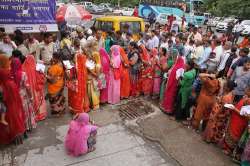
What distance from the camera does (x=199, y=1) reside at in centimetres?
2962

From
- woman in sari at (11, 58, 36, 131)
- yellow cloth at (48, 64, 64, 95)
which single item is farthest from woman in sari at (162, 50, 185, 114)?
woman in sari at (11, 58, 36, 131)

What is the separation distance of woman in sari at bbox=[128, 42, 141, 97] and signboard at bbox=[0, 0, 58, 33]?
A: 3.73 metres

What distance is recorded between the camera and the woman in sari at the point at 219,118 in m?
4.96

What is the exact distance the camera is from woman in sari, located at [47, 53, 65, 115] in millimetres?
5652

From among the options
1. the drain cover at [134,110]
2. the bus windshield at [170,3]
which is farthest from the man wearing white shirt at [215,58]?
the bus windshield at [170,3]

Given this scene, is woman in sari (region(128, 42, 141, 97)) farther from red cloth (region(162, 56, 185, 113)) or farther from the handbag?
red cloth (region(162, 56, 185, 113))

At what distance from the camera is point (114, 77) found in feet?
22.0

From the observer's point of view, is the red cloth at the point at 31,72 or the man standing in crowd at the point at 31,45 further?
the man standing in crowd at the point at 31,45

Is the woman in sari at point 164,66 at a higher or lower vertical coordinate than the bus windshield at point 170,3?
lower

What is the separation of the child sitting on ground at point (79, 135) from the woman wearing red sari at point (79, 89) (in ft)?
4.62

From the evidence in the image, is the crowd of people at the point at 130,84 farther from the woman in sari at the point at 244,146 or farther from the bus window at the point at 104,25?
the bus window at the point at 104,25

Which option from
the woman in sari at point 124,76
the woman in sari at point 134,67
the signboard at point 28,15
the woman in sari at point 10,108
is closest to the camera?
the woman in sari at point 10,108

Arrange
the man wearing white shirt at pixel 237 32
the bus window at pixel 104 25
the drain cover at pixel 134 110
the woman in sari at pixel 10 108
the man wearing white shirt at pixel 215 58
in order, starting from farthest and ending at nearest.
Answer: the man wearing white shirt at pixel 237 32, the bus window at pixel 104 25, the man wearing white shirt at pixel 215 58, the drain cover at pixel 134 110, the woman in sari at pixel 10 108

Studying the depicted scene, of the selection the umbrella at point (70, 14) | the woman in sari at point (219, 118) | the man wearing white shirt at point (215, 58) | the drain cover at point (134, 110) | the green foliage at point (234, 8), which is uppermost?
the green foliage at point (234, 8)
